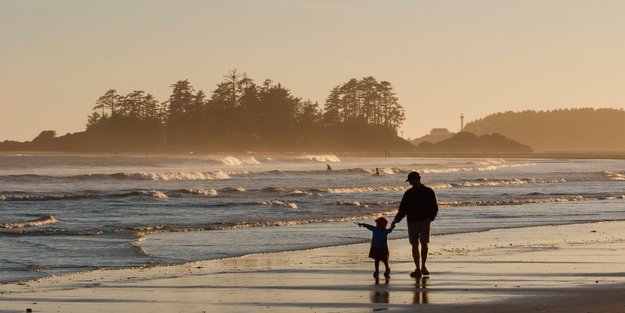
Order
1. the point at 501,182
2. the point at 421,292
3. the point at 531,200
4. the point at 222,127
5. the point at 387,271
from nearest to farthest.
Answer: the point at 421,292
the point at 387,271
the point at 531,200
the point at 501,182
the point at 222,127

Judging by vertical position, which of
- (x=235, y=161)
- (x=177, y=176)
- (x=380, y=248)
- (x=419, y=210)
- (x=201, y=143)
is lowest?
(x=380, y=248)

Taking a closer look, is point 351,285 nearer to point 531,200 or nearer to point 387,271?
point 387,271

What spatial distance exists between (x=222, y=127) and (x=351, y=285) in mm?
163997

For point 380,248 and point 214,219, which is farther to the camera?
point 214,219

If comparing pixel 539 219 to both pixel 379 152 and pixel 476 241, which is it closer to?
pixel 476 241

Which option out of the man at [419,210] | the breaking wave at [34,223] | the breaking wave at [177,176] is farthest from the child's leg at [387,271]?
the breaking wave at [177,176]

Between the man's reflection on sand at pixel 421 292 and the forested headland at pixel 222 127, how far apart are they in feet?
521

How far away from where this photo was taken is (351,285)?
51.3 ft

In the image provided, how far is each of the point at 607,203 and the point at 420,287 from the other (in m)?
26.8

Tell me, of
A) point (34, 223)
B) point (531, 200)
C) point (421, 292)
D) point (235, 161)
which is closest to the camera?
point (421, 292)

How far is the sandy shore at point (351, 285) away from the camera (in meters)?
13.6

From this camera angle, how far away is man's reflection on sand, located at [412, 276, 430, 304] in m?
13.9

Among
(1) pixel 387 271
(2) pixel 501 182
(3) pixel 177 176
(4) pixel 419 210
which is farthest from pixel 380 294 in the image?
(3) pixel 177 176

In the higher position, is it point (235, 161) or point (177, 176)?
point (235, 161)
